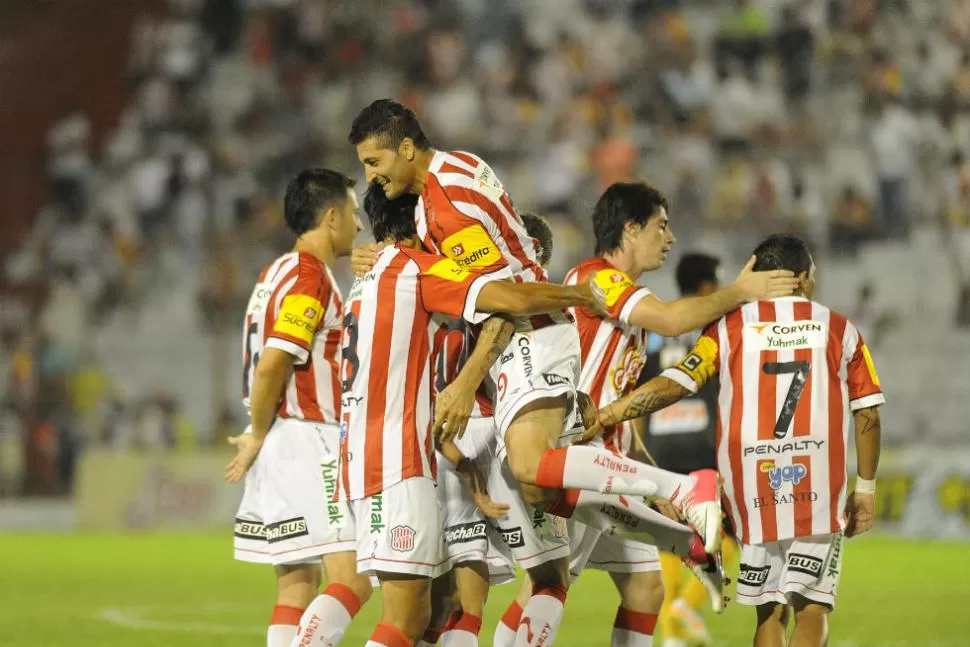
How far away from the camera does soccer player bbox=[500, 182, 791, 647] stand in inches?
260

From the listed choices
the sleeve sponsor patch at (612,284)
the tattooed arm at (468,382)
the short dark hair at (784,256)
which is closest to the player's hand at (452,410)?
the tattooed arm at (468,382)

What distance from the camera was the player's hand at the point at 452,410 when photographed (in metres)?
5.58

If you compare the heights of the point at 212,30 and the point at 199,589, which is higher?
the point at 212,30

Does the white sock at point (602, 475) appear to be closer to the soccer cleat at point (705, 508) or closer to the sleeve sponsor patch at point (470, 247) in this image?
the soccer cleat at point (705, 508)

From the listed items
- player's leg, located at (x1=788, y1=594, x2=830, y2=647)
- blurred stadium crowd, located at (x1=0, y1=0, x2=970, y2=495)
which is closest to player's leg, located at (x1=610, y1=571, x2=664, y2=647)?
player's leg, located at (x1=788, y1=594, x2=830, y2=647)

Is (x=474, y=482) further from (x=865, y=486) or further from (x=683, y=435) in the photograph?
(x=683, y=435)

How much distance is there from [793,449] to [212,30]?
20.6 m

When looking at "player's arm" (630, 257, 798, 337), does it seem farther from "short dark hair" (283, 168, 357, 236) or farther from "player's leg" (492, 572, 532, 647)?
"short dark hair" (283, 168, 357, 236)

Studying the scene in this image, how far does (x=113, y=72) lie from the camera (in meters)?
25.8

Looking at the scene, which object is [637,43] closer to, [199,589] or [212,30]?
[212,30]

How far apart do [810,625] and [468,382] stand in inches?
72.1

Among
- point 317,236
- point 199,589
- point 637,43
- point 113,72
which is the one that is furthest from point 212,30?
point 317,236

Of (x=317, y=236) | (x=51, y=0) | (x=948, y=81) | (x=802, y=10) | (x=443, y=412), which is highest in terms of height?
(x=51, y=0)

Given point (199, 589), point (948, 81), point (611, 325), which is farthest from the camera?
point (948, 81)
